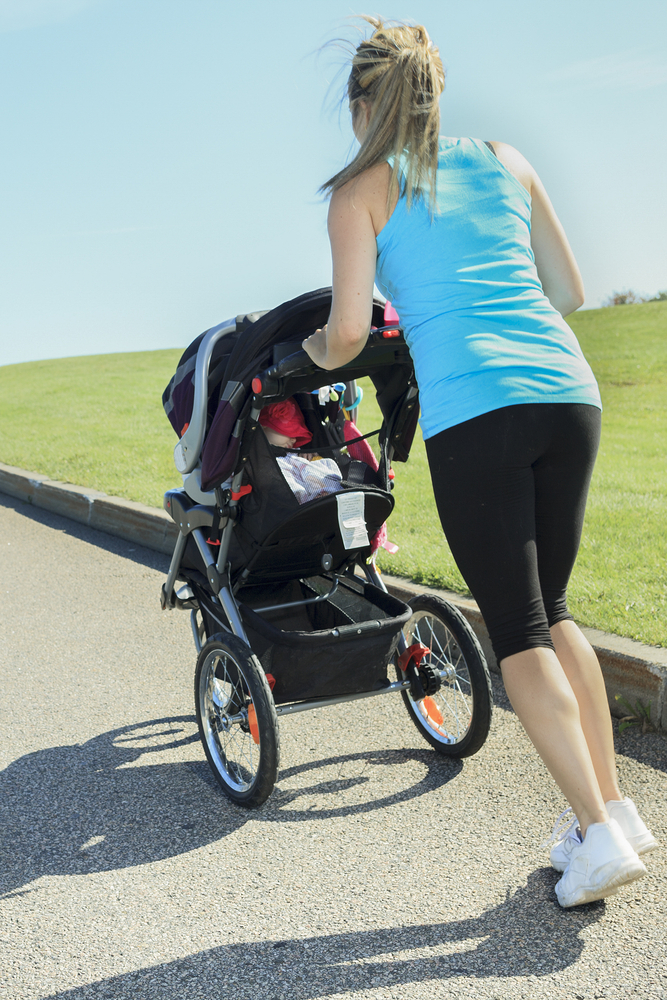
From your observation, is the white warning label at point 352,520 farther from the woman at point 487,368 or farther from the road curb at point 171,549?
the road curb at point 171,549

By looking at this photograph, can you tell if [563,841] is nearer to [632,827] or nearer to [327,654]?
[632,827]

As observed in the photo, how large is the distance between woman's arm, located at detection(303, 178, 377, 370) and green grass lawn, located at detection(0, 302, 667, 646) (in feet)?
6.89

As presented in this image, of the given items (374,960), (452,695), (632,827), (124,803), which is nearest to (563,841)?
(632,827)

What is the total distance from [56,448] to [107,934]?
957 centimetres

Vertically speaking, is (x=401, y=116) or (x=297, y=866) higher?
(x=401, y=116)

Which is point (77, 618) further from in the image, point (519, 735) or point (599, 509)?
point (599, 509)

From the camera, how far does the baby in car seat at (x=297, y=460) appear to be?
11.1 ft

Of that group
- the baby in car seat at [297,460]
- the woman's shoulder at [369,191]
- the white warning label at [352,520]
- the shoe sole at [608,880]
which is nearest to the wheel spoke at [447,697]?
the white warning label at [352,520]

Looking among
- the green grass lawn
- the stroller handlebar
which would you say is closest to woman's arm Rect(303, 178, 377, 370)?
the stroller handlebar

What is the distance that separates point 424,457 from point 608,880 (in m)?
7.09

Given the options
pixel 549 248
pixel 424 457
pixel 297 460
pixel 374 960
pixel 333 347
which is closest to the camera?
pixel 374 960

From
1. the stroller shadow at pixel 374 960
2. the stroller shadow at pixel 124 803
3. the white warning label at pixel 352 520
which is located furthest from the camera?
the white warning label at pixel 352 520

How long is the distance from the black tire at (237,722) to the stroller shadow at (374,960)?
2.23 ft

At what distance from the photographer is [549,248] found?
274 centimetres
